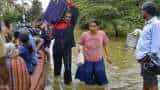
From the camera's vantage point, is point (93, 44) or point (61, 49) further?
point (61, 49)

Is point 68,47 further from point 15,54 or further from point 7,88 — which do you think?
point 7,88

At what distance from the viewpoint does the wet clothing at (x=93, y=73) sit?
988 centimetres

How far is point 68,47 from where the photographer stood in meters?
10.1

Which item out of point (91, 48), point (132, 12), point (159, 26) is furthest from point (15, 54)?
point (132, 12)

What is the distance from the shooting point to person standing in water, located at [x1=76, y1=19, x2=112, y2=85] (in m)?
9.68

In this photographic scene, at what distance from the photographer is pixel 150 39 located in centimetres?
728

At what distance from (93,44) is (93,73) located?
0.63 m

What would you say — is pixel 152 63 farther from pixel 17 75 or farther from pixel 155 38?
pixel 17 75

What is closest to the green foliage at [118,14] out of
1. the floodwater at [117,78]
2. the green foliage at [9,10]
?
the green foliage at [9,10]

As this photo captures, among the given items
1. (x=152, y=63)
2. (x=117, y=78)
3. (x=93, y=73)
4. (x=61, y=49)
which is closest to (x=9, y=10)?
(x=117, y=78)

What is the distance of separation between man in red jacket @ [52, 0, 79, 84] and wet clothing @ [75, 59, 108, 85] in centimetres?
33

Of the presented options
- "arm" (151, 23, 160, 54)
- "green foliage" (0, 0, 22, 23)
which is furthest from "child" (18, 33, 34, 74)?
"green foliage" (0, 0, 22, 23)

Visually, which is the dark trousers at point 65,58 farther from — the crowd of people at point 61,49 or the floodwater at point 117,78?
the floodwater at point 117,78

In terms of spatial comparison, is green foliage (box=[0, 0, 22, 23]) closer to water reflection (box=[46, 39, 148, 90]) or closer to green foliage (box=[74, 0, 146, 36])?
water reflection (box=[46, 39, 148, 90])
